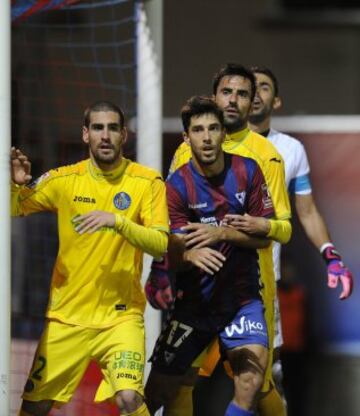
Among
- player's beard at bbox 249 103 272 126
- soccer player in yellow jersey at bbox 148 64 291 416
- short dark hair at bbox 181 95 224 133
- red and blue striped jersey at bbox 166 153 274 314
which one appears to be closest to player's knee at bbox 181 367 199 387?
soccer player in yellow jersey at bbox 148 64 291 416

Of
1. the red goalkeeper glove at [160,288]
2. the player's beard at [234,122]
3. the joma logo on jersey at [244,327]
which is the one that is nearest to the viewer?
the joma logo on jersey at [244,327]

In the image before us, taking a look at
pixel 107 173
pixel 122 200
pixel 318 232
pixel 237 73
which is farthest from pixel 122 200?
pixel 318 232

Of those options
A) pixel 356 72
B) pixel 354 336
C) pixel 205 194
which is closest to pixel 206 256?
pixel 205 194

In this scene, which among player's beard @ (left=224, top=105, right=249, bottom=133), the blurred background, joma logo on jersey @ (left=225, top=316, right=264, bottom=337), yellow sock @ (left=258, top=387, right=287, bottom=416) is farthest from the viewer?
the blurred background

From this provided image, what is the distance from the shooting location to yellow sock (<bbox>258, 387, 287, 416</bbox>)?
7.96m

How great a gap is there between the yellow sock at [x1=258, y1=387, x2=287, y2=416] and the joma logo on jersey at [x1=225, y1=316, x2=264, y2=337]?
1.99 ft

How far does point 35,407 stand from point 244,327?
1.07 metres

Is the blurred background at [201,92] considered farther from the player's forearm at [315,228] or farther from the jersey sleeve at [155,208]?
the jersey sleeve at [155,208]

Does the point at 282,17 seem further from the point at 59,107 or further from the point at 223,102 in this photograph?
the point at 223,102

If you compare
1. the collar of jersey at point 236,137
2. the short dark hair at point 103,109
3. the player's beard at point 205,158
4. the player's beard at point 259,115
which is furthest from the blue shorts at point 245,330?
the player's beard at point 259,115

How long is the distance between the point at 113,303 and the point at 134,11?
7.38ft

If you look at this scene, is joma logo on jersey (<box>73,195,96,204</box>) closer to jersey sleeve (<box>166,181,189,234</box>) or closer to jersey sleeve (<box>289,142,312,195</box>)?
jersey sleeve (<box>166,181,189,234</box>)

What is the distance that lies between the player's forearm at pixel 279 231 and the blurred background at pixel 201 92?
1249 millimetres

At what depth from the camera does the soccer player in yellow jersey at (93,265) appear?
7320 mm
